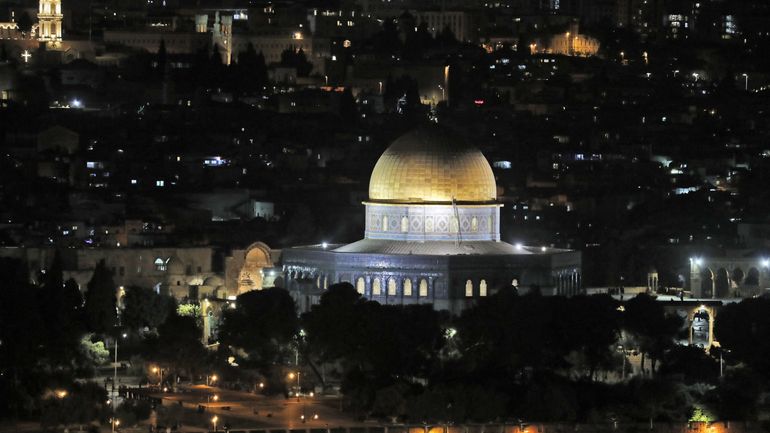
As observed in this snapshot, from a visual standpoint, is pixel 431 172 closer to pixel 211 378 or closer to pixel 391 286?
pixel 391 286

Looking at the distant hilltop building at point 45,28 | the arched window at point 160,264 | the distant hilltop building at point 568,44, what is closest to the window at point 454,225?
the arched window at point 160,264

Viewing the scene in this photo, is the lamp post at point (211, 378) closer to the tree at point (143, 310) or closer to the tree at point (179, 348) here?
the tree at point (179, 348)

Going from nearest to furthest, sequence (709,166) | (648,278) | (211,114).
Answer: (648,278)
(709,166)
(211,114)

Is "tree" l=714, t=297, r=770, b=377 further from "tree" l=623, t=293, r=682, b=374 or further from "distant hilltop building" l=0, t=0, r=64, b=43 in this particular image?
"distant hilltop building" l=0, t=0, r=64, b=43

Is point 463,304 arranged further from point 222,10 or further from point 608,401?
point 222,10

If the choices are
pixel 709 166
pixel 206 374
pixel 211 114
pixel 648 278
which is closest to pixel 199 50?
pixel 211 114
